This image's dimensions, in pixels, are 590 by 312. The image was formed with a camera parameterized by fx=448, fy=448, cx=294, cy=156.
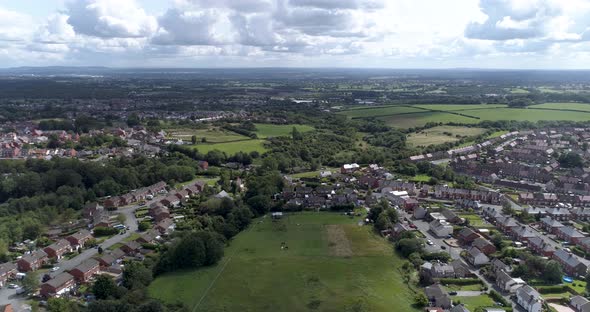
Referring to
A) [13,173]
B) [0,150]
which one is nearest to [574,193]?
[13,173]

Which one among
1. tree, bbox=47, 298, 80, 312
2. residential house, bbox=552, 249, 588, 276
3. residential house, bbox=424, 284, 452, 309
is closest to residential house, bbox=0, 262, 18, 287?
tree, bbox=47, 298, 80, 312

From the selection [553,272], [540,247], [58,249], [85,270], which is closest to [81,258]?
[58,249]

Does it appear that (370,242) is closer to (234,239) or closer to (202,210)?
(234,239)

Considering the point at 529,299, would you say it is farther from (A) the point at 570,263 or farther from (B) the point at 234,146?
(B) the point at 234,146

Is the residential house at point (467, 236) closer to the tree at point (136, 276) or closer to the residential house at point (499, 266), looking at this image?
the residential house at point (499, 266)

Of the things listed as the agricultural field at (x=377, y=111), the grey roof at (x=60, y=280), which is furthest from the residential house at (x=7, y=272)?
the agricultural field at (x=377, y=111)
